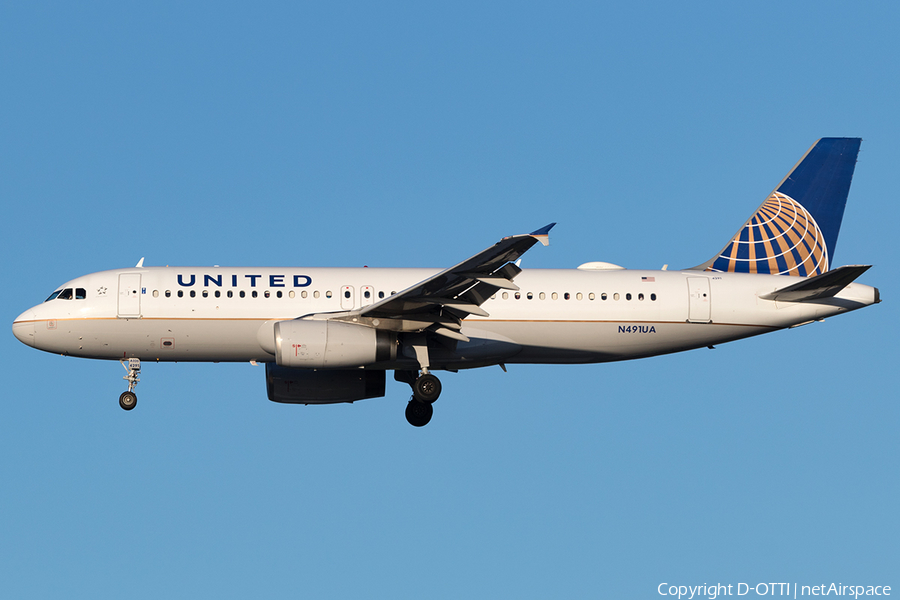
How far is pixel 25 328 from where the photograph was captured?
30.1 metres

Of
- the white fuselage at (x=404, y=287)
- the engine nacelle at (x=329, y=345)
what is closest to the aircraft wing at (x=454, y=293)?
the engine nacelle at (x=329, y=345)

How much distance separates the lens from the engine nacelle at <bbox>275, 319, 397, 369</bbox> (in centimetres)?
2720

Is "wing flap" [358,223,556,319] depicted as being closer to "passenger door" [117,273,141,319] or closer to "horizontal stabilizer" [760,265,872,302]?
"passenger door" [117,273,141,319]

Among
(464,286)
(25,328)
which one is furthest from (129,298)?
(464,286)

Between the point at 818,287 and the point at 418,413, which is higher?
the point at 818,287

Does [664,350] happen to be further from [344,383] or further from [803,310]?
[344,383]

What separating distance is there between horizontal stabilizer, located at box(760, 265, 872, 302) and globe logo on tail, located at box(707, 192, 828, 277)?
7.76 feet

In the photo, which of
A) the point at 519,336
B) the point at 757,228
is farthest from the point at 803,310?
the point at 519,336

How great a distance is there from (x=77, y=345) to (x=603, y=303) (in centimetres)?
1505

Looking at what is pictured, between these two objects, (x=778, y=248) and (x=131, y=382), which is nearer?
(x=131, y=382)

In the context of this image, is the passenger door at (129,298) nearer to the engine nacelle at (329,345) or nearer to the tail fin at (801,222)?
the engine nacelle at (329,345)

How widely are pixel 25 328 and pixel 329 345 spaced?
30.7 feet

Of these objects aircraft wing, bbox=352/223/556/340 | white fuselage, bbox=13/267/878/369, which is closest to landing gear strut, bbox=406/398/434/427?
white fuselage, bbox=13/267/878/369

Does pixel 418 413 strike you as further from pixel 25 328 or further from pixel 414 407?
pixel 25 328
